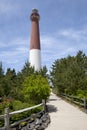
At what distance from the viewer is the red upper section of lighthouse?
45.8 metres

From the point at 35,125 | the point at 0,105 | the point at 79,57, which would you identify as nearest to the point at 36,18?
the point at 79,57

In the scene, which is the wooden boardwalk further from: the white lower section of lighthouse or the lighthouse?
the lighthouse

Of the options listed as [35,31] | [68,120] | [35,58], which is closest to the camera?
[68,120]

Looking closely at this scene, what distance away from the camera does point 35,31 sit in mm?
46781

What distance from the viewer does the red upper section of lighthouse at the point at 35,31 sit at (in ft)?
150

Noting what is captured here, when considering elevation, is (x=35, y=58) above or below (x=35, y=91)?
above

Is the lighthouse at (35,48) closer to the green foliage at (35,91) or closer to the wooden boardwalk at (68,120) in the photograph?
the green foliage at (35,91)

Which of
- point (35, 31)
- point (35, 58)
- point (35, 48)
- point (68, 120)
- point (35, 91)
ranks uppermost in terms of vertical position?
point (35, 31)

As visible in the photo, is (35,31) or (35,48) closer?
(35,48)

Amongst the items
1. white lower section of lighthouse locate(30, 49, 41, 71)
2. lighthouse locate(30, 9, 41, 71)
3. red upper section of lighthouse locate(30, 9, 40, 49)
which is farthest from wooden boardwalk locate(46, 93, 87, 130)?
red upper section of lighthouse locate(30, 9, 40, 49)

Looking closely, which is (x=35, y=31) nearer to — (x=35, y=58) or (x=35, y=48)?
(x=35, y=48)

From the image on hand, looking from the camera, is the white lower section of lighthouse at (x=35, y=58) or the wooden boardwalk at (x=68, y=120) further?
the white lower section of lighthouse at (x=35, y=58)

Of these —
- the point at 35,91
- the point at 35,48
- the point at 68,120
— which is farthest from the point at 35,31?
the point at 68,120

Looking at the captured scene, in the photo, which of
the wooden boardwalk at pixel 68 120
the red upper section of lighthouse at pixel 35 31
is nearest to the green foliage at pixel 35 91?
the wooden boardwalk at pixel 68 120
